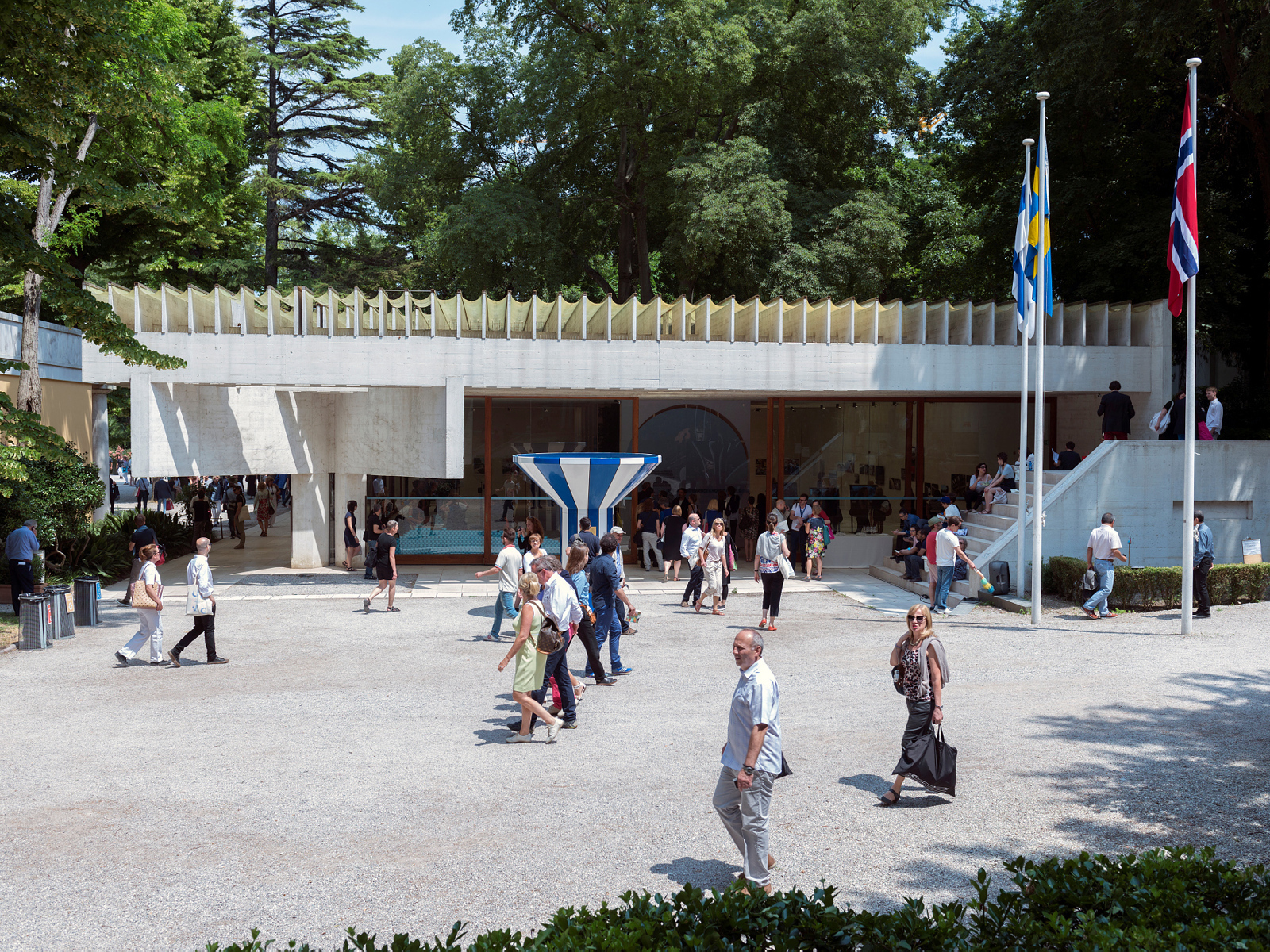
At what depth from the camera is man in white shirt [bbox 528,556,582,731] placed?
9.73 meters

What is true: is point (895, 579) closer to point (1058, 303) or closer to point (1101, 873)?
point (1058, 303)

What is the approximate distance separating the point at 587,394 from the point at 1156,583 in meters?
11.7

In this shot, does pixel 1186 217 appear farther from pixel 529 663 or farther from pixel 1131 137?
pixel 1131 137

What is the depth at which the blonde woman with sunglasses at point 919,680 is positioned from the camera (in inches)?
307

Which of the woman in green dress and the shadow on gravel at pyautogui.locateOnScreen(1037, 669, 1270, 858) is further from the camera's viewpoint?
the woman in green dress

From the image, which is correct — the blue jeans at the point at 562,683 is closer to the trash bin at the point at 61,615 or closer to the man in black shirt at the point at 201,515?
the trash bin at the point at 61,615

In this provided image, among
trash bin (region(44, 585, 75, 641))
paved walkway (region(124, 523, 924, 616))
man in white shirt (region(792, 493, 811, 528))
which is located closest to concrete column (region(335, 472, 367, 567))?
paved walkway (region(124, 523, 924, 616))

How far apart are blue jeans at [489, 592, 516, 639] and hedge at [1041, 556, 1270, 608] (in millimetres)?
9610

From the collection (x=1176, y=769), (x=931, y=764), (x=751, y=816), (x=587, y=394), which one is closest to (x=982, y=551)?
(x=587, y=394)

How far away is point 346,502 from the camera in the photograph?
73.6ft

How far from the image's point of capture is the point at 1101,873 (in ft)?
16.4

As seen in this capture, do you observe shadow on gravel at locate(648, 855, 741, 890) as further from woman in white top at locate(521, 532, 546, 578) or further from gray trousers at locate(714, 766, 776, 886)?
woman in white top at locate(521, 532, 546, 578)

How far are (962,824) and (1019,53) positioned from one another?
24.8 metres

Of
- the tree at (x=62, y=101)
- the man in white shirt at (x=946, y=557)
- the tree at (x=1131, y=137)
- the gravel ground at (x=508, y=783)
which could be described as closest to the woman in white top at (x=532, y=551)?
the gravel ground at (x=508, y=783)
